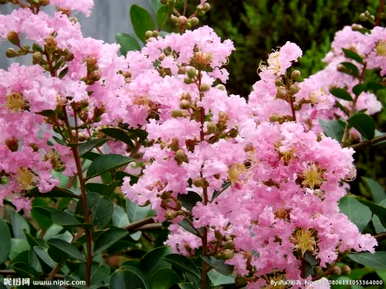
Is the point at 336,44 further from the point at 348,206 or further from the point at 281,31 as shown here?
the point at 281,31

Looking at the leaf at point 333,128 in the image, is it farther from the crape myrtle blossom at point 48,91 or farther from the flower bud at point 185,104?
the flower bud at point 185,104

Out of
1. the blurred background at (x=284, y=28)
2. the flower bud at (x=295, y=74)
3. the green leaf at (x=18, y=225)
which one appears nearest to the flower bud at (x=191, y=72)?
the flower bud at (x=295, y=74)

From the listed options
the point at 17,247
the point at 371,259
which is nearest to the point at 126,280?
the point at 371,259

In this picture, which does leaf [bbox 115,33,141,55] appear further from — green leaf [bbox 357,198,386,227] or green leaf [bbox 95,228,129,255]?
green leaf [bbox 357,198,386,227]

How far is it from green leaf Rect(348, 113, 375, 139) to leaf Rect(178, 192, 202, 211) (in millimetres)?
517

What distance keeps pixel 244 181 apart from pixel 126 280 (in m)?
0.29

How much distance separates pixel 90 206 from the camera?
128 centimetres

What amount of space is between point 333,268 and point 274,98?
0.31 m

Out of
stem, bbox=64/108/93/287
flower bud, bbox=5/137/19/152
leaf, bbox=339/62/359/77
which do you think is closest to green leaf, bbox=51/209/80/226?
stem, bbox=64/108/93/287

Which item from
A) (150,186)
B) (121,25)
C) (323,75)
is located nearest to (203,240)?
(150,186)

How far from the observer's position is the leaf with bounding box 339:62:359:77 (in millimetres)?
1689

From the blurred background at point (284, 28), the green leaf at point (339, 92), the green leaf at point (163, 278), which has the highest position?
the blurred background at point (284, 28)

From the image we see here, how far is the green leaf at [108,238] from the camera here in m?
1.22

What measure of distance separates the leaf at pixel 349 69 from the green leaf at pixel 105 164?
28.8 inches
